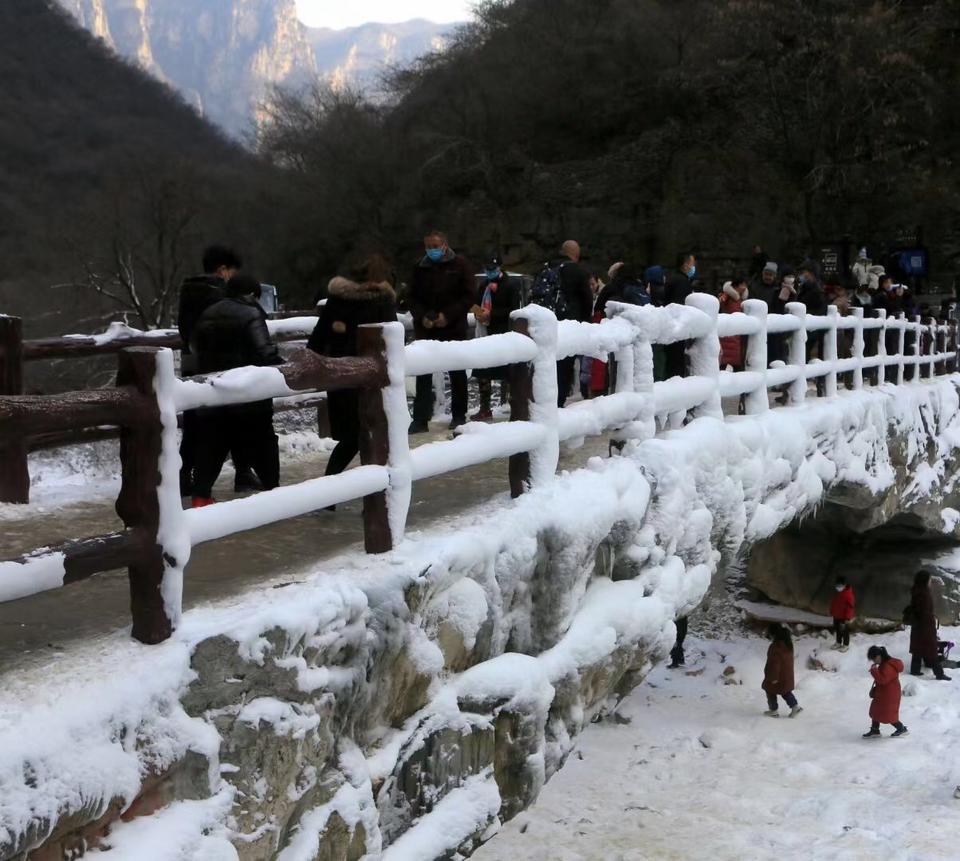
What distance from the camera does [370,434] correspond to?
3.99 metres

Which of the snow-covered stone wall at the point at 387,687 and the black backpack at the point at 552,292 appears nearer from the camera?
the snow-covered stone wall at the point at 387,687

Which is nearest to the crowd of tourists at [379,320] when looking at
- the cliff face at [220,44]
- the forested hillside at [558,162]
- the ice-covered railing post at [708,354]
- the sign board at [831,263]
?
the ice-covered railing post at [708,354]

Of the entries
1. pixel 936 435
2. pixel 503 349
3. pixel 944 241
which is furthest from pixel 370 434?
pixel 944 241

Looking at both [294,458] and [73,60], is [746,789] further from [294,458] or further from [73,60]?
[73,60]

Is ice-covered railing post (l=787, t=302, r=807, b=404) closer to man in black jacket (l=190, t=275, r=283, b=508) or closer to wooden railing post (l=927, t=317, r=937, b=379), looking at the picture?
man in black jacket (l=190, t=275, r=283, b=508)

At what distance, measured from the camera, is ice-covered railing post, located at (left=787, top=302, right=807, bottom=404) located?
9.10 meters

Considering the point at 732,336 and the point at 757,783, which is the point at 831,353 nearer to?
the point at 732,336

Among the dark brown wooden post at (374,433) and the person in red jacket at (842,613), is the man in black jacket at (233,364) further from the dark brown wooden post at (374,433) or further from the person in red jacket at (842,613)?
the person in red jacket at (842,613)

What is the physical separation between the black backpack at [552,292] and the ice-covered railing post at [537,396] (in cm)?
306

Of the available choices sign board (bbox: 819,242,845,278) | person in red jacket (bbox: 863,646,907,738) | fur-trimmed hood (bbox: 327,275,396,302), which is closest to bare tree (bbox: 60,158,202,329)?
sign board (bbox: 819,242,845,278)

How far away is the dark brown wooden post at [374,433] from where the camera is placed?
13.0 feet

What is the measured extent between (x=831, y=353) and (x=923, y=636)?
4.22m

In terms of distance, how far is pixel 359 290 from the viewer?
5668mm

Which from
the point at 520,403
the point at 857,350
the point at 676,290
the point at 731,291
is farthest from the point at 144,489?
the point at 857,350
